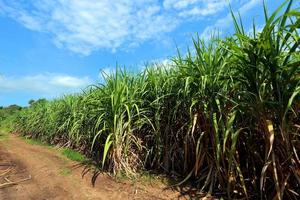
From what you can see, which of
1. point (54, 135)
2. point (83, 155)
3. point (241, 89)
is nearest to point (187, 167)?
point (241, 89)

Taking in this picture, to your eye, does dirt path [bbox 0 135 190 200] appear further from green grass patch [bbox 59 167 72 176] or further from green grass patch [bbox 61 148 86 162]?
green grass patch [bbox 61 148 86 162]

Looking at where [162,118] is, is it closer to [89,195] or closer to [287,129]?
[89,195]

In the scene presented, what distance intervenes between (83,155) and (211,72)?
115 inches

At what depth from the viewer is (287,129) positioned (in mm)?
2854

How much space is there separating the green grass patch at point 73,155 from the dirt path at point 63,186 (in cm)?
13

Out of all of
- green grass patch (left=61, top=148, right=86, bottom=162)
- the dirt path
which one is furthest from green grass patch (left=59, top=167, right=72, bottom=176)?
green grass patch (left=61, top=148, right=86, bottom=162)

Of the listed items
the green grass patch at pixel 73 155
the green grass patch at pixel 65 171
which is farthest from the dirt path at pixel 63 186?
the green grass patch at pixel 73 155

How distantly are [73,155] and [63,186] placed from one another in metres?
1.51

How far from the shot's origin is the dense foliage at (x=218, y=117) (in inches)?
114

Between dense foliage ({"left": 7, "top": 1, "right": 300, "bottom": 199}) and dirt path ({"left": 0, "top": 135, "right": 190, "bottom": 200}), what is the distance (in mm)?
349

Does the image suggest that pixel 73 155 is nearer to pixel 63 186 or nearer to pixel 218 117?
pixel 63 186

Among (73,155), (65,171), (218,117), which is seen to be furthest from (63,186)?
(218,117)

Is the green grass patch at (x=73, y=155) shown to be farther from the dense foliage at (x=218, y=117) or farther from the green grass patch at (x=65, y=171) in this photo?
the green grass patch at (x=65, y=171)

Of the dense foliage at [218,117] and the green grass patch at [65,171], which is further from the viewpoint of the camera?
the green grass patch at [65,171]
